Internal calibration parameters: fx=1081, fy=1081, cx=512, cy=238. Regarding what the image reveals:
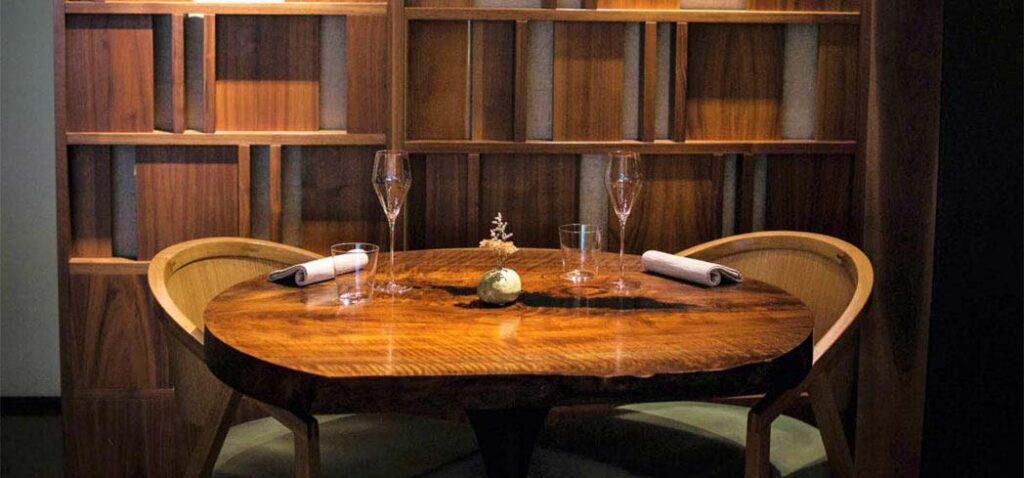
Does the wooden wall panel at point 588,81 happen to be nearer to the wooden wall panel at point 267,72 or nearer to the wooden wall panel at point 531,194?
the wooden wall panel at point 531,194

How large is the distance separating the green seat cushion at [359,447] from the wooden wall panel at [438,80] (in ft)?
3.15

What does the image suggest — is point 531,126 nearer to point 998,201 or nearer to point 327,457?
point 327,457

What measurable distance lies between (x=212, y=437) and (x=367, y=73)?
49.0 inches

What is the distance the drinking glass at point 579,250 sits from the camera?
2141 mm

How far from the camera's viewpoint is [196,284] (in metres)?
2.49

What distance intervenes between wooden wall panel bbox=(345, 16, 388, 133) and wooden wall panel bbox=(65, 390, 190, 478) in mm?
926

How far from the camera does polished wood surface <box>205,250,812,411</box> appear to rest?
1.48 m

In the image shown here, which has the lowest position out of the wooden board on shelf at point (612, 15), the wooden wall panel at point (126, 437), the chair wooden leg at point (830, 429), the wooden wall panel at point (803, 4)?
the wooden wall panel at point (126, 437)

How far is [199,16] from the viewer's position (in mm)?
2912

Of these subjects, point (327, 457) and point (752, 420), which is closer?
point (752, 420)

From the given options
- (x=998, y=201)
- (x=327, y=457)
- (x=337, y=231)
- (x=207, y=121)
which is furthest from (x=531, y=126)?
(x=998, y=201)

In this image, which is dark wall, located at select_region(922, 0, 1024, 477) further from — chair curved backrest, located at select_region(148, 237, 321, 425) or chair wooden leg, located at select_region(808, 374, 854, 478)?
chair curved backrest, located at select_region(148, 237, 321, 425)

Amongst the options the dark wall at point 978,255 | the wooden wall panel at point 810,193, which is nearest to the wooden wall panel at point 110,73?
the wooden wall panel at point 810,193

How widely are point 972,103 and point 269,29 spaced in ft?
6.03
